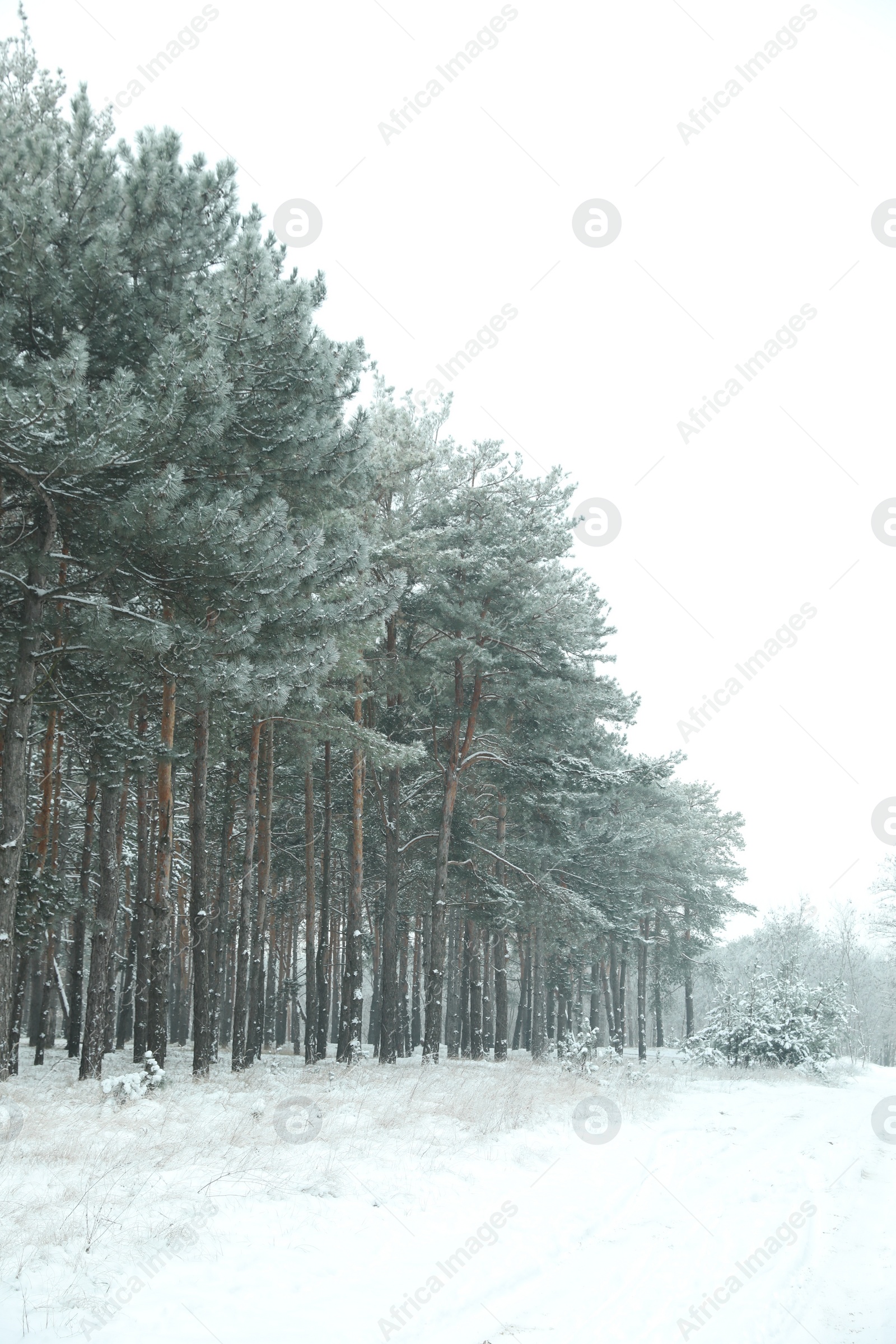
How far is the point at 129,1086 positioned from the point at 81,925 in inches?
378

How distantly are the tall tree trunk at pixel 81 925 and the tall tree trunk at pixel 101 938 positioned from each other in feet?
1.36

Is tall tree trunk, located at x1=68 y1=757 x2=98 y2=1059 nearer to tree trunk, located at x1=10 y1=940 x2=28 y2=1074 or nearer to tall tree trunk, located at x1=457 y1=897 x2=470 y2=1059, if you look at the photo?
tree trunk, located at x1=10 y1=940 x2=28 y2=1074

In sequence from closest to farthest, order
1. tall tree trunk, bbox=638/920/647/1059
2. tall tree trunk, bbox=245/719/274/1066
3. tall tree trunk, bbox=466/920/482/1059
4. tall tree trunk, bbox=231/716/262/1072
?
tall tree trunk, bbox=231/716/262/1072
tall tree trunk, bbox=245/719/274/1066
tall tree trunk, bbox=466/920/482/1059
tall tree trunk, bbox=638/920/647/1059

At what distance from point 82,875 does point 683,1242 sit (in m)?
13.3

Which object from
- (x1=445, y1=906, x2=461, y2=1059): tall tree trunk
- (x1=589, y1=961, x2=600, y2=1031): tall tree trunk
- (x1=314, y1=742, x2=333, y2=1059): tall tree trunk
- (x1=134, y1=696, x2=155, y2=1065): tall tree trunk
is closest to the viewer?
(x1=134, y1=696, x2=155, y2=1065): tall tree trunk

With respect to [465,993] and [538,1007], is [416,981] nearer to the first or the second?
[465,993]

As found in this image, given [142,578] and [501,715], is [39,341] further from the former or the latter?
[501,715]

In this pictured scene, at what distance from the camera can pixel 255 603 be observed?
32.3 ft

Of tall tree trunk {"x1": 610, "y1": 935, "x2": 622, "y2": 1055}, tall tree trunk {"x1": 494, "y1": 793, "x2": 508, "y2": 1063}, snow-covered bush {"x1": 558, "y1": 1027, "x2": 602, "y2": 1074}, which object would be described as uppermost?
tall tree trunk {"x1": 494, "y1": 793, "x2": 508, "y2": 1063}

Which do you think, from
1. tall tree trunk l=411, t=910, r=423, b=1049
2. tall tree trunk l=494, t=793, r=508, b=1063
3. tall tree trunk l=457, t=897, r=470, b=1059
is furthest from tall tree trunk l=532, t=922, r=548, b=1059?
tall tree trunk l=411, t=910, r=423, b=1049

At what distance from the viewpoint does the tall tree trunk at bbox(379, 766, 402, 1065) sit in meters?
18.4

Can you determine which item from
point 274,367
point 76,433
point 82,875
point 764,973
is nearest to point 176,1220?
point 76,433

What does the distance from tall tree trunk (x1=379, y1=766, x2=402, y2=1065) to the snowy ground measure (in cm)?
724

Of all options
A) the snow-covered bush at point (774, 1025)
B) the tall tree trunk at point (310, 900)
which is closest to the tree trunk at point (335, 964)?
the tall tree trunk at point (310, 900)
